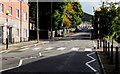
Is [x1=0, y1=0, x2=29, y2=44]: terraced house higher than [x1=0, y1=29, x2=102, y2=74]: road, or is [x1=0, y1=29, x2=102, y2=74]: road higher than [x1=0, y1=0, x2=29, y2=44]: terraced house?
[x1=0, y1=0, x2=29, y2=44]: terraced house

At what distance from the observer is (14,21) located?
128 ft

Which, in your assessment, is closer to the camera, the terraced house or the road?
the road

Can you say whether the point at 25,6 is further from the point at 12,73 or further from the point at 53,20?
the point at 12,73

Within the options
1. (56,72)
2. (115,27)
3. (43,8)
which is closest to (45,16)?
(43,8)

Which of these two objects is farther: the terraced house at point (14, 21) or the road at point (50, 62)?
the terraced house at point (14, 21)

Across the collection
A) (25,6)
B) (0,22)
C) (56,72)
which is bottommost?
(56,72)

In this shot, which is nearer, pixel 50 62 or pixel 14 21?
pixel 50 62

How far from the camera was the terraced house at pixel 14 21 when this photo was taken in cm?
3428

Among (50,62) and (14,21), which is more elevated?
(14,21)

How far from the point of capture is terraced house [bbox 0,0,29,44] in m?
34.3

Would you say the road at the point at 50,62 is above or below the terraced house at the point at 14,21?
below

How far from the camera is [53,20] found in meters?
55.8

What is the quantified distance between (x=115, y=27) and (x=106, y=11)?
414 centimetres

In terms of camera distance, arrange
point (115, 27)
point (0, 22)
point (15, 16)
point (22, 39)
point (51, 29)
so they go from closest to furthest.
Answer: point (0, 22) < point (15, 16) < point (22, 39) < point (115, 27) < point (51, 29)
